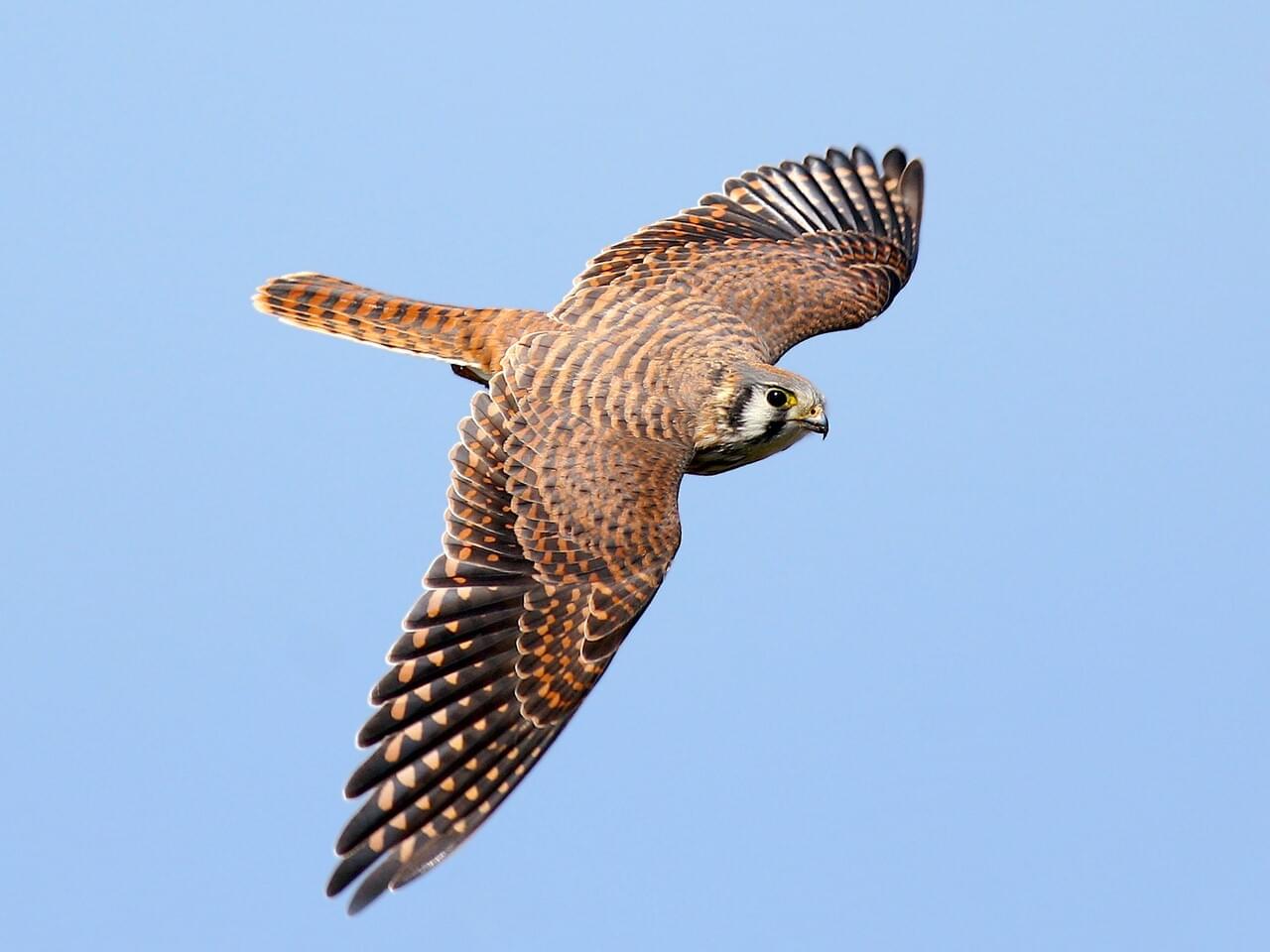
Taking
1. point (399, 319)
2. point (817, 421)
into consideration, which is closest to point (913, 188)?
point (817, 421)

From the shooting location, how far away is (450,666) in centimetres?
917

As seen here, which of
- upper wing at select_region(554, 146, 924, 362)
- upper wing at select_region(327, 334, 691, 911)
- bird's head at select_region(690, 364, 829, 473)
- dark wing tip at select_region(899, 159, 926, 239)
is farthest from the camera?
dark wing tip at select_region(899, 159, 926, 239)

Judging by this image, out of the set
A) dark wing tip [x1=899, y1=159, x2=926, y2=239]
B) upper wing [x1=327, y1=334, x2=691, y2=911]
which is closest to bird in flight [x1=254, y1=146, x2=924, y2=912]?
upper wing [x1=327, y1=334, x2=691, y2=911]

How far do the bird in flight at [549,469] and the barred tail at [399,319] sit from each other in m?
0.01

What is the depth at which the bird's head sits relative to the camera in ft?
32.7

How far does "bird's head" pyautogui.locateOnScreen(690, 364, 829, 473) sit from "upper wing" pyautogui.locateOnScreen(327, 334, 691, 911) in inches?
14.7

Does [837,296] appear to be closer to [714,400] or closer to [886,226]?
[886,226]

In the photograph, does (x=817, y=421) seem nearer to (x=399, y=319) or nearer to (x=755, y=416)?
(x=755, y=416)

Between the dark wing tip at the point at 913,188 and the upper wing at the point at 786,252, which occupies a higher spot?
the dark wing tip at the point at 913,188

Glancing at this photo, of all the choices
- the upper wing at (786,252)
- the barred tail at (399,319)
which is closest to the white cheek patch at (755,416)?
the upper wing at (786,252)

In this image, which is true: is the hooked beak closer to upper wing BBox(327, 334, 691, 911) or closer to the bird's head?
the bird's head

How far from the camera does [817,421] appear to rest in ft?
33.0

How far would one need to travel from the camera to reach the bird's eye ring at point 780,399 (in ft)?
32.7

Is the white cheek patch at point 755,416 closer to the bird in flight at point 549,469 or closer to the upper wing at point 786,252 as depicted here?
the bird in flight at point 549,469
